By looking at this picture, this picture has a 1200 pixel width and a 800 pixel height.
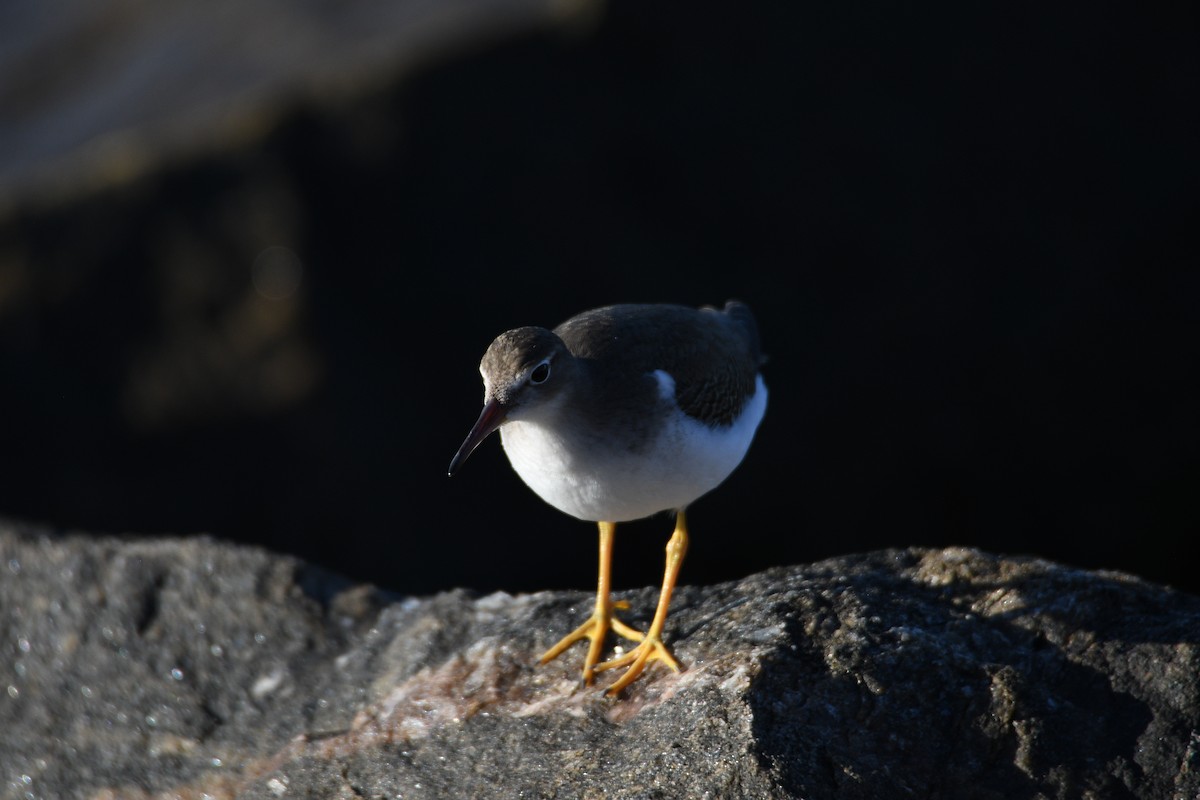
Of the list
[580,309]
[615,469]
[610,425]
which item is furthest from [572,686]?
[580,309]

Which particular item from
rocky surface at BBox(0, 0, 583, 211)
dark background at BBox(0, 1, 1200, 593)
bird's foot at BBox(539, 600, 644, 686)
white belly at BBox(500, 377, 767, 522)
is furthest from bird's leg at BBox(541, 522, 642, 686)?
rocky surface at BBox(0, 0, 583, 211)

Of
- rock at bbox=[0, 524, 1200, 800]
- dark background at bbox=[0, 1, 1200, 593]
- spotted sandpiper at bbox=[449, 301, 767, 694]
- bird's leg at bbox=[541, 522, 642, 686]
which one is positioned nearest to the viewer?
rock at bbox=[0, 524, 1200, 800]

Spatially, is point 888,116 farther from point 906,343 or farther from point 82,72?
point 82,72

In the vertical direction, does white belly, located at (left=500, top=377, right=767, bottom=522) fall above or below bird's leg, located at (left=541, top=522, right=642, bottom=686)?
above

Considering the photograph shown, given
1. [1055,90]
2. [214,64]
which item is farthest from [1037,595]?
[214,64]

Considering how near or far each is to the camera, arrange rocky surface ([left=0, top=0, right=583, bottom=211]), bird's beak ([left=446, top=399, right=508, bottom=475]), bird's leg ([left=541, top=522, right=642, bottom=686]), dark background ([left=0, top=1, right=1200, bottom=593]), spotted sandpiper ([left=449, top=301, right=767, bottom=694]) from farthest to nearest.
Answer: rocky surface ([left=0, top=0, right=583, bottom=211]), dark background ([left=0, top=1, right=1200, bottom=593]), bird's leg ([left=541, top=522, right=642, bottom=686]), spotted sandpiper ([left=449, top=301, right=767, bottom=694]), bird's beak ([left=446, top=399, right=508, bottom=475])

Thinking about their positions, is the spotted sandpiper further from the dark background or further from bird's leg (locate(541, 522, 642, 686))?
the dark background

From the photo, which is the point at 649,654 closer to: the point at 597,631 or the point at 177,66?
the point at 597,631
